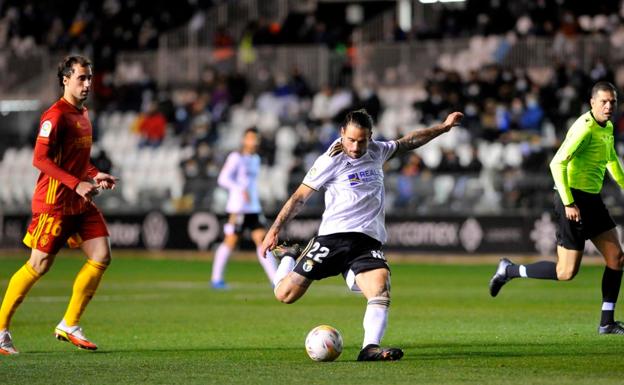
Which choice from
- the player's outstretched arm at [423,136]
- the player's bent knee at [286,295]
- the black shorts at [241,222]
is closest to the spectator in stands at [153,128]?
the black shorts at [241,222]

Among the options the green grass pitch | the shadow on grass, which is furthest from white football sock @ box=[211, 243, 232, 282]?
the shadow on grass

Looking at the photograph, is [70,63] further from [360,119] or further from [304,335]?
[304,335]

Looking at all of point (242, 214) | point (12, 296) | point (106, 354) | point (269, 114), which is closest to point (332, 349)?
point (106, 354)

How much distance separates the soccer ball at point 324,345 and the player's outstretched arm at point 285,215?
85 cm

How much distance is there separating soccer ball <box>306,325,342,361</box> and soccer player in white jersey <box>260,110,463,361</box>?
21 centimetres

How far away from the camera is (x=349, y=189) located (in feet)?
35.1

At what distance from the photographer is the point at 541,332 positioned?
12.8 m

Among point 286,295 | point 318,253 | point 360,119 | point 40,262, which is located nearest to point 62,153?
point 40,262

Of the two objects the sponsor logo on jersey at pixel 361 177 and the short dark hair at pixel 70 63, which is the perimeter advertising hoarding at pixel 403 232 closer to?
the sponsor logo on jersey at pixel 361 177

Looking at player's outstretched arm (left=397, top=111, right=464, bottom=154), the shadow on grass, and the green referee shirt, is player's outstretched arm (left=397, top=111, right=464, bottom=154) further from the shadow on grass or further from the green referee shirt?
the shadow on grass

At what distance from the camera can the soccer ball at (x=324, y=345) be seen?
10383 millimetres

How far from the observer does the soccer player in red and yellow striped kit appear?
11273mm

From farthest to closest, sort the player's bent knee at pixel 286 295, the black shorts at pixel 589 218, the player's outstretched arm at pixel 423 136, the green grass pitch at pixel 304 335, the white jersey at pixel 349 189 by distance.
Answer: the black shorts at pixel 589 218
the player's outstretched arm at pixel 423 136
the player's bent knee at pixel 286 295
the white jersey at pixel 349 189
the green grass pitch at pixel 304 335

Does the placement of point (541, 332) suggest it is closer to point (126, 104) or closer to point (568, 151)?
point (568, 151)
